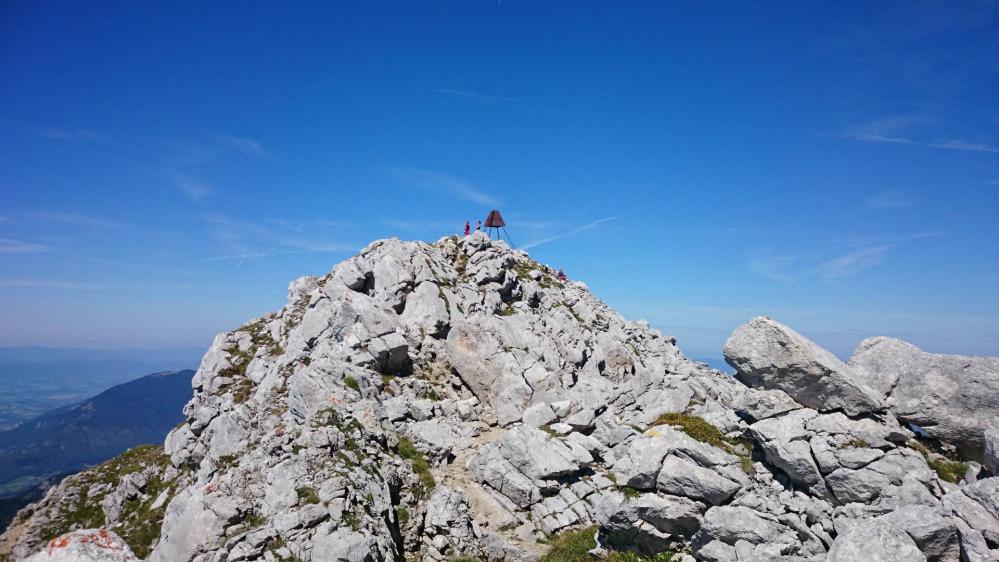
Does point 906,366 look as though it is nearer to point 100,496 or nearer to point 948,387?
point 948,387

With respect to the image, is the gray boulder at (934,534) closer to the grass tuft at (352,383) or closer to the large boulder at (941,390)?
the large boulder at (941,390)

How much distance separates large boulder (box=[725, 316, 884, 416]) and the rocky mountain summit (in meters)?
0.08

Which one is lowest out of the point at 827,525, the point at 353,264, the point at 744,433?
the point at 827,525

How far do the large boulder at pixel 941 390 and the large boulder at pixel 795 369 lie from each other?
152 centimetres

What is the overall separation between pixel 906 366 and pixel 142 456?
64.4 m

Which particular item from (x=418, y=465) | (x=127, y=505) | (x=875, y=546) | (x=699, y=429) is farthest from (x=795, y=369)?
(x=127, y=505)

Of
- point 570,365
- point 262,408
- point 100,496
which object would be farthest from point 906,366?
point 100,496

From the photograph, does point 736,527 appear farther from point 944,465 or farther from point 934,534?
point 944,465

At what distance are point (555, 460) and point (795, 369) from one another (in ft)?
41.9

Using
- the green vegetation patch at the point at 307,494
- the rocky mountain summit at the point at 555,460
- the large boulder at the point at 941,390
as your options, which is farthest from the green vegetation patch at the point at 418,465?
the large boulder at the point at 941,390

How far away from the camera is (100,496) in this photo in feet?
138

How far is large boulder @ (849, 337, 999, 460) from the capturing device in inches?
721

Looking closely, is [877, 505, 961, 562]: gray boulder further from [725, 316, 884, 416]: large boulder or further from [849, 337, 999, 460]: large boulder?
[849, 337, 999, 460]: large boulder

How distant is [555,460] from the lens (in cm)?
2495
